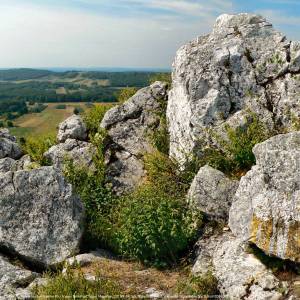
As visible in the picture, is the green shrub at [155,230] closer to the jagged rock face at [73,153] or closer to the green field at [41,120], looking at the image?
the jagged rock face at [73,153]

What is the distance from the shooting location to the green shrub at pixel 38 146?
1354 cm

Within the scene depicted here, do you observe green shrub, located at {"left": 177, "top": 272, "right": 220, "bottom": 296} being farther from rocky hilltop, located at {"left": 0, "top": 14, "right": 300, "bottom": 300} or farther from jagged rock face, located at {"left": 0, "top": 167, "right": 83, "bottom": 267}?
jagged rock face, located at {"left": 0, "top": 167, "right": 83, "bottom": 267}

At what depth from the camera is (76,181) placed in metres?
12.4

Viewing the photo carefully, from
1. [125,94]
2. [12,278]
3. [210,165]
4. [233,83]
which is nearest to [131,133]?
[125,94]

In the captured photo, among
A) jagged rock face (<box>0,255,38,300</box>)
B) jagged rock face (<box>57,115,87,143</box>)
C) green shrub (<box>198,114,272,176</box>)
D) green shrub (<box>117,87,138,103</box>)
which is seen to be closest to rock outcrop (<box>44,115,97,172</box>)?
jagged rock face (<box>57,115,87,143</box>)

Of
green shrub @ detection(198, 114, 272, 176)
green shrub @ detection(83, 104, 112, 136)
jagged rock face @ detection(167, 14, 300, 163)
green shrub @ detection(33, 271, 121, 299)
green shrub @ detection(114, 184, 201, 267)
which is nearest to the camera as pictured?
green shrub @ detection(33, 271, 121, 299)

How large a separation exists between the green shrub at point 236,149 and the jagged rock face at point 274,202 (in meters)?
1.62

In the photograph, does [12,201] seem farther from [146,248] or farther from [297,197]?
[297,197]

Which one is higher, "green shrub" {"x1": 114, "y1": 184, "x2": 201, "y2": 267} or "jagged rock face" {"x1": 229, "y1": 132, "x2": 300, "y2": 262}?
"jagged rock face" {"x1": 229, "y1": 132, "x2": 300, "y2": 262}

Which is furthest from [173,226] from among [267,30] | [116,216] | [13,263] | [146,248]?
[267,30]

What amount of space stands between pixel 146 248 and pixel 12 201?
3.56 metres

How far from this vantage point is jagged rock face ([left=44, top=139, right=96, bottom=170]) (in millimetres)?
13117

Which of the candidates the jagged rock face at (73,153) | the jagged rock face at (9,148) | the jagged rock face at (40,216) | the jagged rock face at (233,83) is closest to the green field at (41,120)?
the jagged rock face at (9,148)

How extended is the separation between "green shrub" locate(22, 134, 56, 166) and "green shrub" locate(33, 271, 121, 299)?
18.9ft
